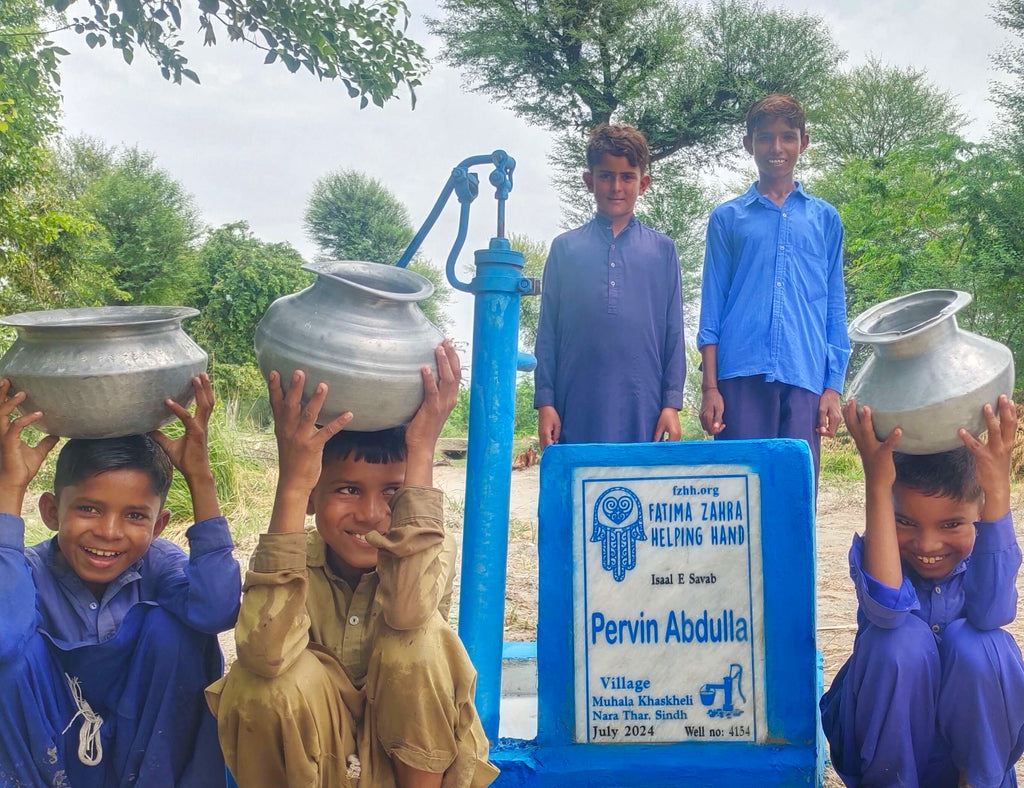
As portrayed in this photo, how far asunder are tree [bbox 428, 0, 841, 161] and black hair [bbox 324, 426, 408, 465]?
64.0 feet

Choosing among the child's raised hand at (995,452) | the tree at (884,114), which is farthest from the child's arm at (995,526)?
the tree at (884,114)

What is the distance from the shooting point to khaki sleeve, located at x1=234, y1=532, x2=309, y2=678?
1674mm

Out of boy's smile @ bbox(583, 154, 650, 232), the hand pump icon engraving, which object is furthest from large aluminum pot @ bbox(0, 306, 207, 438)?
boy's smile @ bbox(583, 154, 650, 232)

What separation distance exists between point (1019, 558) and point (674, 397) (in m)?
1.45

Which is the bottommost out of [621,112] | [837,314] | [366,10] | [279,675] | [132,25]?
[279,675]

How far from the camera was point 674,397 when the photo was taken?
3.24 metres

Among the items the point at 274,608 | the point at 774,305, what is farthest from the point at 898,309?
the point at 274,608

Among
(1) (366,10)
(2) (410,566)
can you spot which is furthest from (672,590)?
(1) (366,10)

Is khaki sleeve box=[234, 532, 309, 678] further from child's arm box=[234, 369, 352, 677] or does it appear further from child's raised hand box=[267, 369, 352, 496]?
child's raised hand box=[267, 369, 352, 496]

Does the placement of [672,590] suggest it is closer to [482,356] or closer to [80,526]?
[482,356]

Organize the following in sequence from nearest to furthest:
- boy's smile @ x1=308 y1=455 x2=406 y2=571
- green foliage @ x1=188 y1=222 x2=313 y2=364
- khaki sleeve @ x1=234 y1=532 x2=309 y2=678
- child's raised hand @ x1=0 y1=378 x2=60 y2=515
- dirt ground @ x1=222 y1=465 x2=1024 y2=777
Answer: khaki sleeve @ x1=234 y1=532 x2=309 y2=678
child's raised hand @ x1=0 y1=378 x2=60 y2=515
boy's smile @ x1=308 y1=455 x2=406 y2=571
dirt ground @ x1=222 y1=465 x2=1024 y2=777
green foliage @ x1=188 y1=222 x2=313 y2=364

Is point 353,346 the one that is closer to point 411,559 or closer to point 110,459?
point 411,559

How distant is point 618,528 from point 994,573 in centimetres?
83

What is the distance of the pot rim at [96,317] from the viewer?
177 cm
